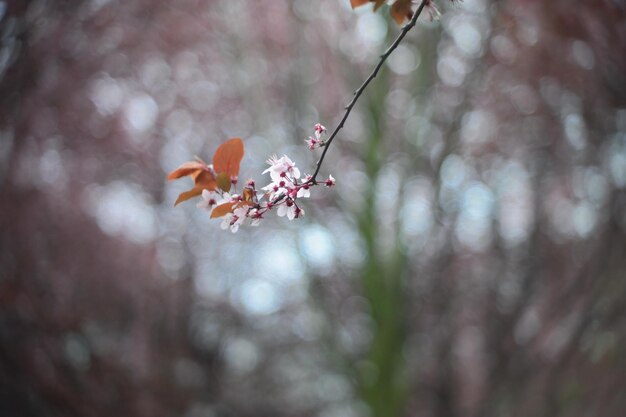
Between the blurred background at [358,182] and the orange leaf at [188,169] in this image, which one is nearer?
the orange leaf at [188,169]

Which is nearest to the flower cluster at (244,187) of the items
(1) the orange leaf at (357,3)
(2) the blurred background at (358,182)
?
(1) the orange leaf at (357,3)

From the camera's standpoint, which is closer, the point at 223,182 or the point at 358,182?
the point at 223,182

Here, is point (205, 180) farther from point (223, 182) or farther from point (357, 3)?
point (357, 3)

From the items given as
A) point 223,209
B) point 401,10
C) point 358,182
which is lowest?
point 223,209

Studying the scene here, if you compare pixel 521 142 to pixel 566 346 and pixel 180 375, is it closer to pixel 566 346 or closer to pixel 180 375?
pixel 566 346

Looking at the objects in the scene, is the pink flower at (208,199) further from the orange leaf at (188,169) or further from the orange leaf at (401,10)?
the orange leaf at (401,10)

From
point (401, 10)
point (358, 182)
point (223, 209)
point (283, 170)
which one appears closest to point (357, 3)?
point (401, 10)
